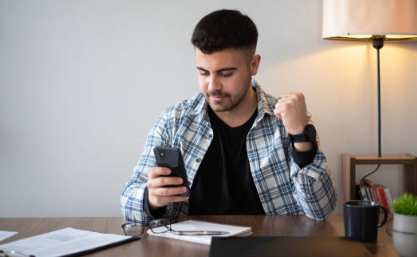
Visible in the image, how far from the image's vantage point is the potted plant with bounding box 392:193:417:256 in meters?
0.99

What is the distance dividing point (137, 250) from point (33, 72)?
1.89 meters

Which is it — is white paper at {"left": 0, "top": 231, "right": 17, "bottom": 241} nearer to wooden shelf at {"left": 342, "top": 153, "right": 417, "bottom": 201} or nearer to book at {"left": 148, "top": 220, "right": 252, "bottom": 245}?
book at {"left": 148, "top": 220, "right": 252, "bottom": 245}

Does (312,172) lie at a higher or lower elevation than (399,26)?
lower

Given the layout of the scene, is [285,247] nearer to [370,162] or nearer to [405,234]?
[405,234]

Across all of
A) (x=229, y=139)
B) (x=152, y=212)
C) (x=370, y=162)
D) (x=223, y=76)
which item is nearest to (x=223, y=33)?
(x=223, y=76)

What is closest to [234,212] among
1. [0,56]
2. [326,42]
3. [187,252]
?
[187,252]

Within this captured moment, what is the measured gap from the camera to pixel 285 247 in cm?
95

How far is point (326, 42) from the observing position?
279 cm

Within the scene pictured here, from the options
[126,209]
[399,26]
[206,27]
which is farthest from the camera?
[399,26]

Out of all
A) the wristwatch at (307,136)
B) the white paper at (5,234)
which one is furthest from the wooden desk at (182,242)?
the wristwatch at (307,136)

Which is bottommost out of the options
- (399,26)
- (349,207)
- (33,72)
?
(349,207)

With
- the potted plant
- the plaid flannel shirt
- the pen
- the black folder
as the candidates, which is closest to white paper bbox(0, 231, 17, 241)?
the plaid flannel shirt

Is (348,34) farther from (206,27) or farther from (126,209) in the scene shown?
(126,209)

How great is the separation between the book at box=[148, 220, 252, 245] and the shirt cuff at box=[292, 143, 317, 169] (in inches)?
13.5
